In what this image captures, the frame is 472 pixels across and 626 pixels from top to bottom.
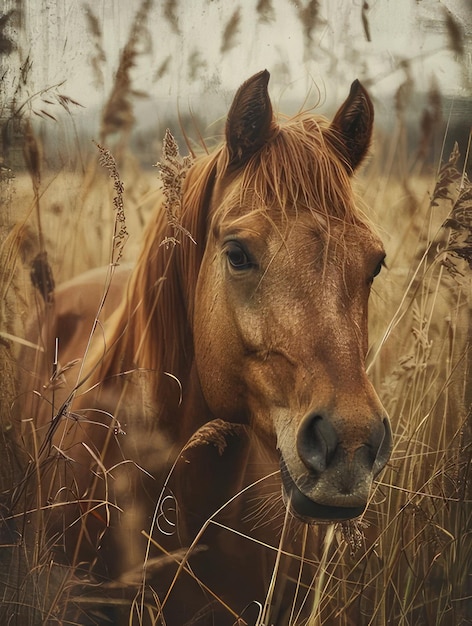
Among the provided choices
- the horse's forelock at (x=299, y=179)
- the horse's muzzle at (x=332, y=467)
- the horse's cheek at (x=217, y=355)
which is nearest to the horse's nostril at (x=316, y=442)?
the horse's muzzle at (x=332, y=467)

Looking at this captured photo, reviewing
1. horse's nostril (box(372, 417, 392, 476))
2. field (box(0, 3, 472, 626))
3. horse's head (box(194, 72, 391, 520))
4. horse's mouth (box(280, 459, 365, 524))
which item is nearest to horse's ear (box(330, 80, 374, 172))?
horse's head (box(194, 72, 391, 520))

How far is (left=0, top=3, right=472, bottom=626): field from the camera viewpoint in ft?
6.99

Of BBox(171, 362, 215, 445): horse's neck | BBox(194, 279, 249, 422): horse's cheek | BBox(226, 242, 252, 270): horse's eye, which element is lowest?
BBox(171, 362, 215, 445): horse's neck

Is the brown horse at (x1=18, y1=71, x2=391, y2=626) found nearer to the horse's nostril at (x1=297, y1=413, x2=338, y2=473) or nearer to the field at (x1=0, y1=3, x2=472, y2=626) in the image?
the horse's nostril at (x1=297, y1=413, x2=338, y2=473)

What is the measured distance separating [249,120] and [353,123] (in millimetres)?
345

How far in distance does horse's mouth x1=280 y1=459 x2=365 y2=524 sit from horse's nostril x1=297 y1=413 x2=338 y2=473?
12 centimetres

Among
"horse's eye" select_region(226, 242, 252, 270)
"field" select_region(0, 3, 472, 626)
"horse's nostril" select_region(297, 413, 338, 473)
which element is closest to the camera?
"horse's nostril" select_region(297, 413, 338, 473)

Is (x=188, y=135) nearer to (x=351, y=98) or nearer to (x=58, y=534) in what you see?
(x=351, y=98)

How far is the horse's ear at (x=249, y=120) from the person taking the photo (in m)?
1.87

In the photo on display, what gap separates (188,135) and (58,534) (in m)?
1.40

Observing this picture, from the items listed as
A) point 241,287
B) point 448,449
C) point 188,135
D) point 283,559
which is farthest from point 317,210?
point 283,559

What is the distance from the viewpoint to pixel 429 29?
87.8 inches

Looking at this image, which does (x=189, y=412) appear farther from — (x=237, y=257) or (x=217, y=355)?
(x=237, y=257)

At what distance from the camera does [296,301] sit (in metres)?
1.81
